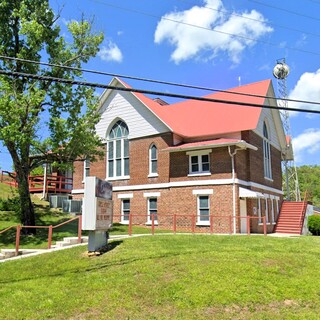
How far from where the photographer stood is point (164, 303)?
28.0ft

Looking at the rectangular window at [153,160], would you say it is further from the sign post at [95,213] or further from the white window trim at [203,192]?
the sign post at [95,213]

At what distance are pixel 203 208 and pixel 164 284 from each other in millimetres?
14934

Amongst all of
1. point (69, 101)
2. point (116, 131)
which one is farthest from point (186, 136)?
point (69, 101)

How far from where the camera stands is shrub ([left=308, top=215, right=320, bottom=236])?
30.3 metres

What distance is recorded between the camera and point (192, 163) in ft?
82.8

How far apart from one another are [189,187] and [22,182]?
10527mm

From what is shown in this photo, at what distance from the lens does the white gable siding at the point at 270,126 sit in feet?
93.2

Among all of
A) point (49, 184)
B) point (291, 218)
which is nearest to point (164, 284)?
point (291, 218)

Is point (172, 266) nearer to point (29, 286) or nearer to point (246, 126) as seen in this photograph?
point (29, 286)

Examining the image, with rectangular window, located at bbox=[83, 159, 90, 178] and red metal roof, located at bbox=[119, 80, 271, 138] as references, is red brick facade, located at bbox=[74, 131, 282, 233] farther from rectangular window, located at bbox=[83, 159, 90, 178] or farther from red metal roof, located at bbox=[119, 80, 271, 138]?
rectangular window, located at bbox=[83, 159, 90, 178]

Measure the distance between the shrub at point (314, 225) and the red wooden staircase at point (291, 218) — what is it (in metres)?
1.14

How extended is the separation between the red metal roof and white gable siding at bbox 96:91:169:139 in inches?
22.0

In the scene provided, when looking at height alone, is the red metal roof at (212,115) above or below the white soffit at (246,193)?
above

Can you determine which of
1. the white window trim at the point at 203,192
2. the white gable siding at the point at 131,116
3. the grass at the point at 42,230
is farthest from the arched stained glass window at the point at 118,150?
the white window trim at the point at 203,192
